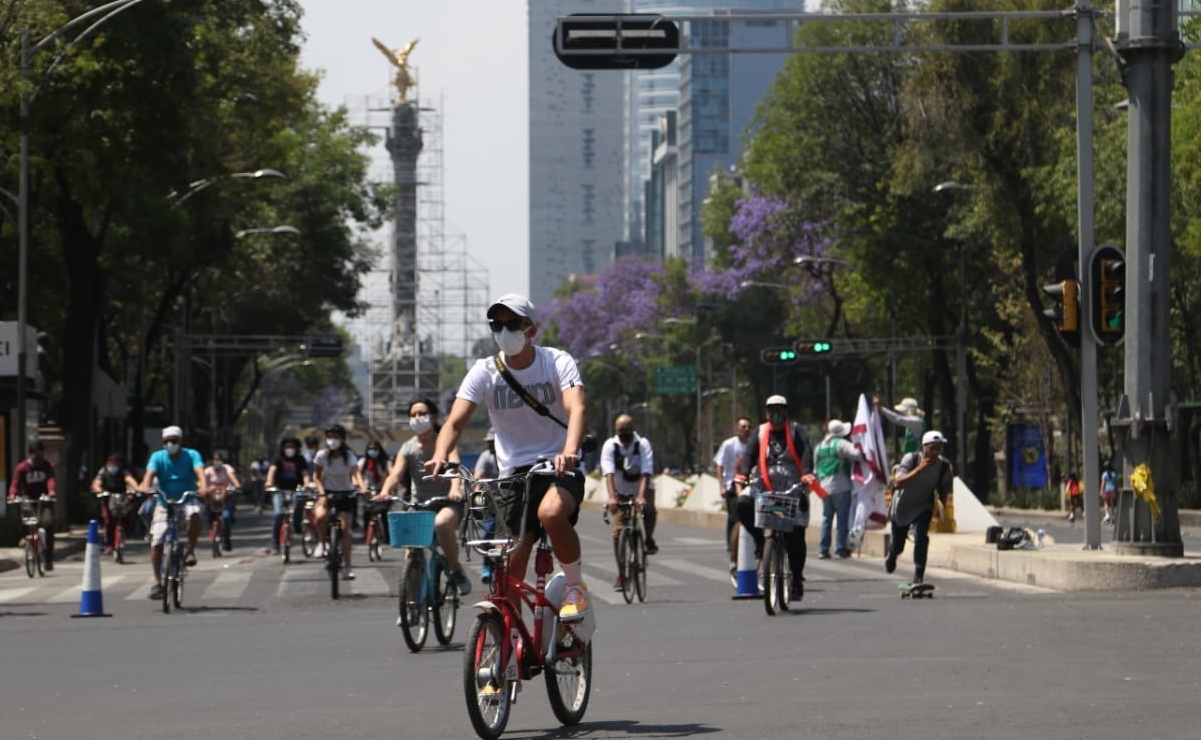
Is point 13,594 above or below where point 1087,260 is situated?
below

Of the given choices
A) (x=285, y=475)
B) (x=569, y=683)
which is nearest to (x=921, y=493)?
(x=569, y=683)

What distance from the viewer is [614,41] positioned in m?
24.8

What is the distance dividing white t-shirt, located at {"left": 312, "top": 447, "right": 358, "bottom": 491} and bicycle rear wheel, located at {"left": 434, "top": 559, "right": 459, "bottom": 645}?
32.0 feet

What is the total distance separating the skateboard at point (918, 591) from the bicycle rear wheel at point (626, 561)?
2.42 metres

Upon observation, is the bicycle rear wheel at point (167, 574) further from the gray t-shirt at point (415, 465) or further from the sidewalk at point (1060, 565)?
the sidewalk at point (1060, 565)

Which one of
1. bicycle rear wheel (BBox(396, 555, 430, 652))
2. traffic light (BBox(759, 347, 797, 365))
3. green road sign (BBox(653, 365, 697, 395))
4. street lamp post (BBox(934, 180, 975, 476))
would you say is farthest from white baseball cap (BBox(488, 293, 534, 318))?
green road sign (BBox(653, 365, 697, 395))

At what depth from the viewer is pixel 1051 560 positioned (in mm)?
21562

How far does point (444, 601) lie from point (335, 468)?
10.4 metres

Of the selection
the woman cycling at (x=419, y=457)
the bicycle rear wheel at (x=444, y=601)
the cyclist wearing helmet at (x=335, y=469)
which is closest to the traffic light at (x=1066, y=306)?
the woman cycling at (x=419, y=457)

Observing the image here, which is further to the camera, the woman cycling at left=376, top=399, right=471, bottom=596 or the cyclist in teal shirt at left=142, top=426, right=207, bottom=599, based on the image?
the cyclist in teal shirt at left=142, top=426, right=207, bottom=599

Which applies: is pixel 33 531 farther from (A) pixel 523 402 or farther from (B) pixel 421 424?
(A) pixel 523 402

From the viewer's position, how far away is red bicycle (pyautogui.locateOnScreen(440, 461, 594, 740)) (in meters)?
A: 9.66

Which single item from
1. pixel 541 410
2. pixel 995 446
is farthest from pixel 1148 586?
pixel 995 446

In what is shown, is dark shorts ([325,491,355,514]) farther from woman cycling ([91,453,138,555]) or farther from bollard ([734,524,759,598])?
woman cycling ([91,453,138,555])
